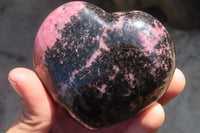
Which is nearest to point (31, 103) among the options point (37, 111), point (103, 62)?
point (37, 111)

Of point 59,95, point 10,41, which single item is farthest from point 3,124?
A: point 59,95

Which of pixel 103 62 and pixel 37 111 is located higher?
pixel 103 62

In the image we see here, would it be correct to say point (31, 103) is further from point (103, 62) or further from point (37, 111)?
point (103, 62)

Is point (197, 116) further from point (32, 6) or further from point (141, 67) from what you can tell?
point (32, 6)
